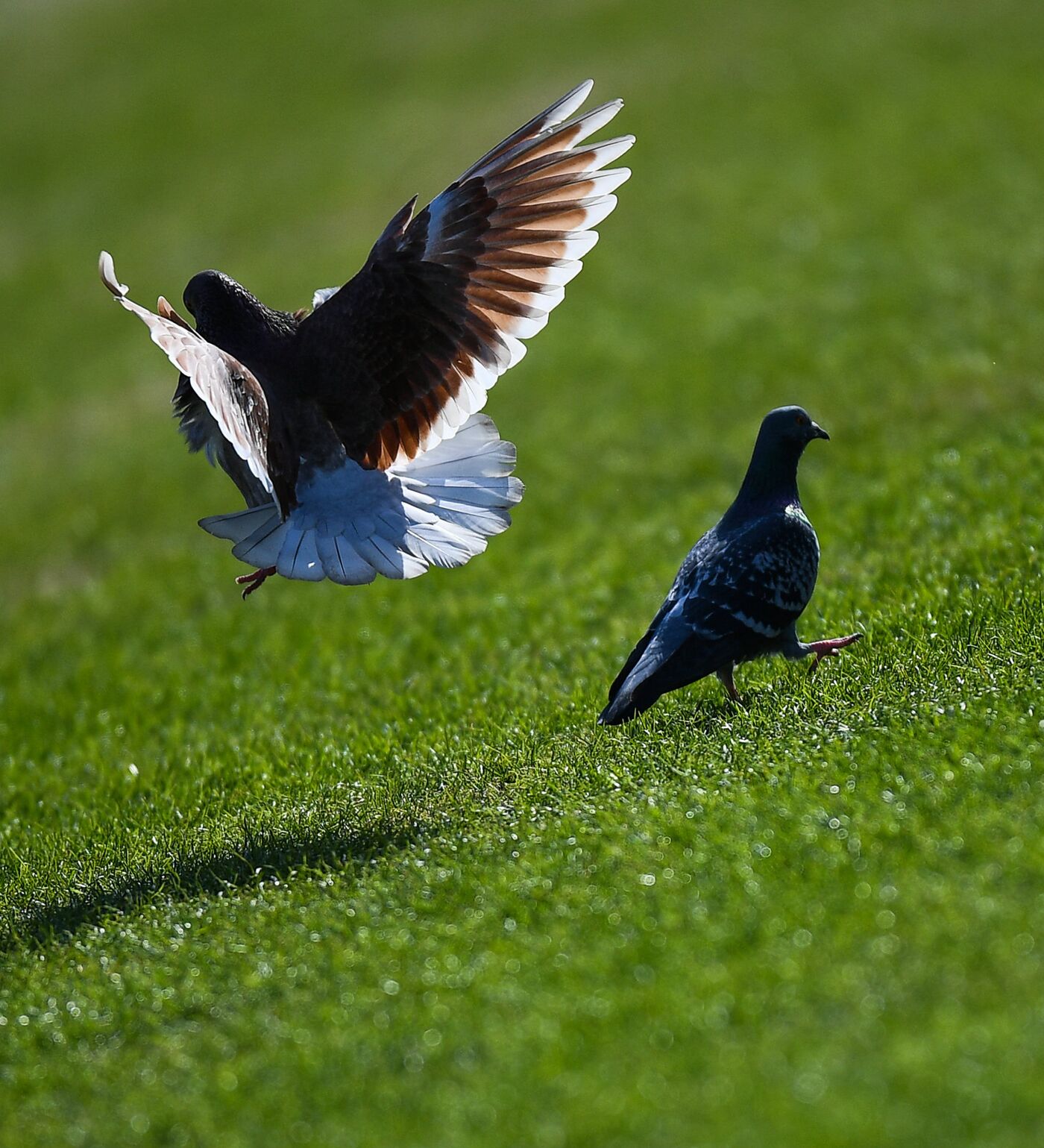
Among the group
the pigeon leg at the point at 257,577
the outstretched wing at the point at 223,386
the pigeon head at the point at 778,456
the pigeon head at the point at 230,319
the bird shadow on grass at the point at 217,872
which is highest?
the pigeon head at the point at 230,319

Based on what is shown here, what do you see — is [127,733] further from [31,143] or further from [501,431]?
[31,143]

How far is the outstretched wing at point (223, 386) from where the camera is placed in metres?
5.63

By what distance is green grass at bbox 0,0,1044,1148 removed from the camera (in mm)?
4039

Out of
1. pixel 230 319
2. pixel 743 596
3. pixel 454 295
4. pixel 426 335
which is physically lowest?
pixel 743 596

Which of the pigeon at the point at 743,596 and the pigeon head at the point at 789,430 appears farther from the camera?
the pigeon head at the point at 789,430

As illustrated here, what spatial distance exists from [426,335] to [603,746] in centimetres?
236

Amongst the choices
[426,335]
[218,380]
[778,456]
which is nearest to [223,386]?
[218,380]

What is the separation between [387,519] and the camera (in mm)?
6316

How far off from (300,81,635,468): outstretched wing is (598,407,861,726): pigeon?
141 cm

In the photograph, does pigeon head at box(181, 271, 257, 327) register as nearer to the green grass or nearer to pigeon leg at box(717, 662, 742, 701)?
the green grass

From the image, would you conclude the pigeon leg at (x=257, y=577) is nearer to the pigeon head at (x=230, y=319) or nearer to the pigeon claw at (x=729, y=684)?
the pigeon head at (x=230, y=319)

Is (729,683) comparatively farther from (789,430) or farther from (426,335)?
(426,335)

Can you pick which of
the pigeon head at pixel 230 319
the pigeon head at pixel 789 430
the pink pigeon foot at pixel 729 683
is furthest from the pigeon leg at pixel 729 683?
the pigeon head at pixel 230 319

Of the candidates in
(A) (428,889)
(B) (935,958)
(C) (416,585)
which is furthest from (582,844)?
(C) (416,585)
